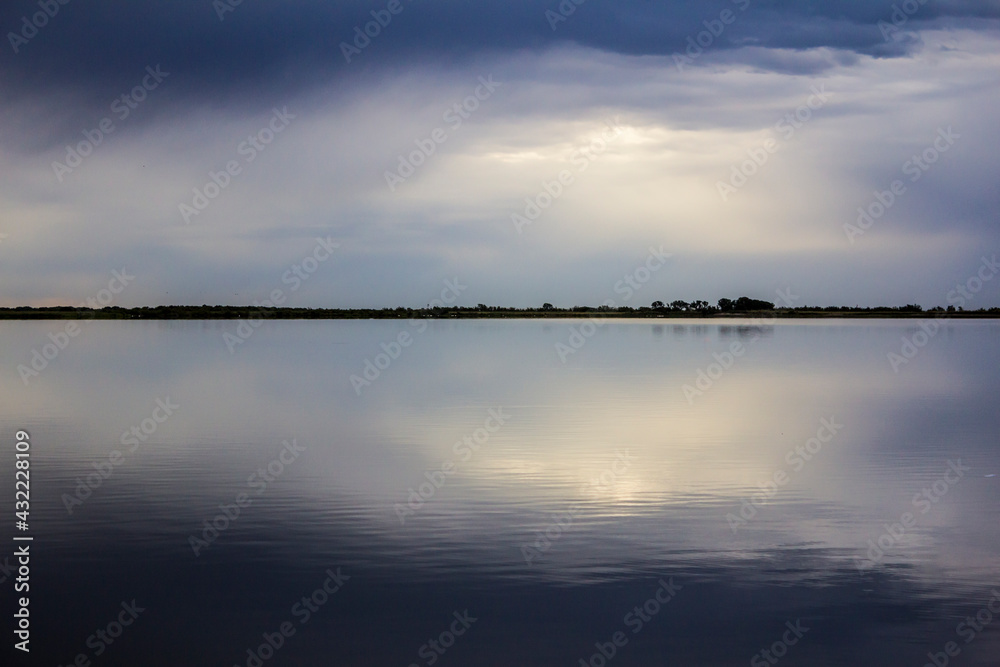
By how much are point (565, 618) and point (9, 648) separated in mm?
5329

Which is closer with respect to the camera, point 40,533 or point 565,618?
point 565,618

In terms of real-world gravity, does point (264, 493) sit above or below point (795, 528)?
below

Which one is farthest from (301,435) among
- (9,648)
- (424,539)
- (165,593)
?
(9,648)

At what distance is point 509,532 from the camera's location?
1344 cm

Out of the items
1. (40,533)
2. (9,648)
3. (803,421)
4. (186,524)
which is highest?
(803,421)

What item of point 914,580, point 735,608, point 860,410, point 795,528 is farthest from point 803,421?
point 735,608

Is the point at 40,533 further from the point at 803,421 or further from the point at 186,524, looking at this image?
the point at 803,421

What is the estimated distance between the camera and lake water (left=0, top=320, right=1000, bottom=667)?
9.70 m

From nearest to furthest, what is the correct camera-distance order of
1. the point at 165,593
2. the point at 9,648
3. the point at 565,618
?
the point at 9,648, the point at 565,618, the point at 165,593

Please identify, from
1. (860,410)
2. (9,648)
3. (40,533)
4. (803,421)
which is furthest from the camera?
(860,410)

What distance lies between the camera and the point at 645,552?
12.4m

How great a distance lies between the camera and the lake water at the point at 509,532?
970 cm

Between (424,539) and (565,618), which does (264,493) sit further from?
(565,618)

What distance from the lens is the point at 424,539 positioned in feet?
43.1
